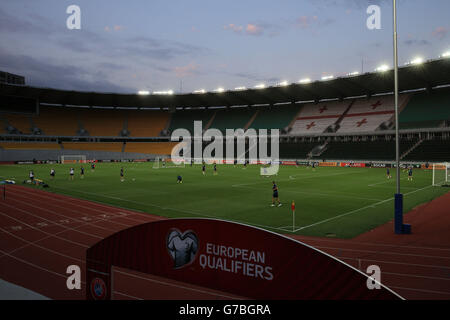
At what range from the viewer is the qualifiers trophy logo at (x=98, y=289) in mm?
5605

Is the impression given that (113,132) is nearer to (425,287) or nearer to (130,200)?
(130,200)

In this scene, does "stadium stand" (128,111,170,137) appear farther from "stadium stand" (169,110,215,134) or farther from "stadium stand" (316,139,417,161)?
"stadium stand" (316,139,417,161)

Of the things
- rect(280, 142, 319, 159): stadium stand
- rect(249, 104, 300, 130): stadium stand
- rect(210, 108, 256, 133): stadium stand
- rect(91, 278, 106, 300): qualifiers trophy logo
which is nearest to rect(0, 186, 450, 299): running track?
rect(91, 278, 106, 300): qualifiers trophy logo

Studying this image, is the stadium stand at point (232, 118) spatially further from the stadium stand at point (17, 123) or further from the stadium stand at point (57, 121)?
the stadium stand at point (17, 123)

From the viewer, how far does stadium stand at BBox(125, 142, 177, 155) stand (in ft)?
280

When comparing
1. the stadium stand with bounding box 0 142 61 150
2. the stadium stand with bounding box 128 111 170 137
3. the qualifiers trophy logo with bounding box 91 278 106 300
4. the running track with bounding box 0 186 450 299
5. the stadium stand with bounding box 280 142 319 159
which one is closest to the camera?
the qualifiers trophy logo with bounding box 91 278 106 300

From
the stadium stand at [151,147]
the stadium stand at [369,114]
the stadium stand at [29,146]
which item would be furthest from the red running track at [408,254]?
the stadium stand at [151,147]

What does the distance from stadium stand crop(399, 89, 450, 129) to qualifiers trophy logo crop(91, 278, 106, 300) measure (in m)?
64.3

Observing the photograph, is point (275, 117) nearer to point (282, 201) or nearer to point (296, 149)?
point (296, 149)

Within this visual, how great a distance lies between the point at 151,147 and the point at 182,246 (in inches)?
3349

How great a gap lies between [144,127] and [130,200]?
73.8 metres

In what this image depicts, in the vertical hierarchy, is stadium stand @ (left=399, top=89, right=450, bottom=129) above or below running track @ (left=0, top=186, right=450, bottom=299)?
above

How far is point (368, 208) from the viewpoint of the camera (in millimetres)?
19719
